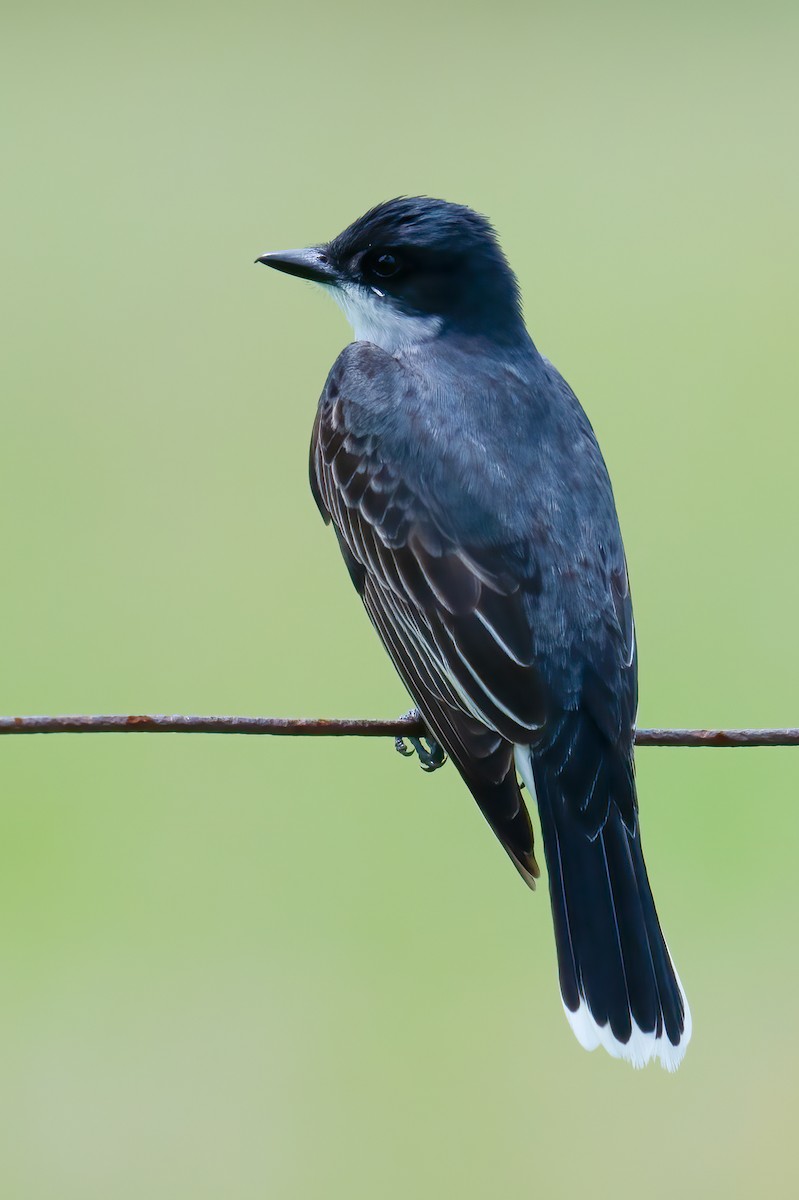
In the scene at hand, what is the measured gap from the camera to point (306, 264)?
4445 mm

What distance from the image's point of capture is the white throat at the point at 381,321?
430 centimetres

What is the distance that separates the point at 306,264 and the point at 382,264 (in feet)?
0.75

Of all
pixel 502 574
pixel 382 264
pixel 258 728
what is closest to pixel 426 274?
pixel 382 264

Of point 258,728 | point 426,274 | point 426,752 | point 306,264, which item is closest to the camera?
point 258,728

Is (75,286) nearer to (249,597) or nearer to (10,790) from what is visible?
(249,597)

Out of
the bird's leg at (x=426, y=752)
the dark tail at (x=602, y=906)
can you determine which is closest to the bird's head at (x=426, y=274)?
the bird's leg at (x=426, y=752)

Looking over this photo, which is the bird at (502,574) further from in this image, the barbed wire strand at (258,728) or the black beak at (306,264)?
the barbed wire strand at (258,728)

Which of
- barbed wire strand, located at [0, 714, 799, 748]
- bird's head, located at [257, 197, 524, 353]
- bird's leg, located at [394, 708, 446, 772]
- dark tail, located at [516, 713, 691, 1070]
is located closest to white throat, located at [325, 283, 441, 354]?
bird's head, located at [257, 197, 524, 353]

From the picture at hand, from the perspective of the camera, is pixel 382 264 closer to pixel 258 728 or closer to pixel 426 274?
pixel 426 274

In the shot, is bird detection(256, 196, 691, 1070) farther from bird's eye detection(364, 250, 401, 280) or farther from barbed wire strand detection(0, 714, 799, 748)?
barbed wire strand detection(0, 714, 799, 748)

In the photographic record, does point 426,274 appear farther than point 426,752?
Yes

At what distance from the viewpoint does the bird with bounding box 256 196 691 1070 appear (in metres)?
3.35

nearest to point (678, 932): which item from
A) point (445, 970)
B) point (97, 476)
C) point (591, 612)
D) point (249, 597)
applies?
point (445, 970)

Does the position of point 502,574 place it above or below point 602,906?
above
